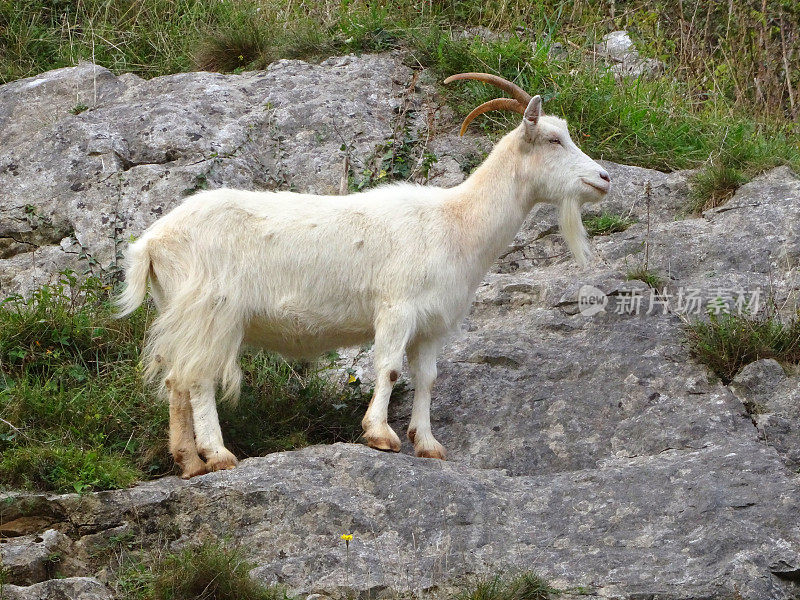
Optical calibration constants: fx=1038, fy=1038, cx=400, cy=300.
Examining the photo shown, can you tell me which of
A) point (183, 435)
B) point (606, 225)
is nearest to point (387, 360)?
point (183, 435)

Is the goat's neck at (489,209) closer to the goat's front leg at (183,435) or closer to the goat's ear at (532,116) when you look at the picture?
the goat's ear at (532,116)

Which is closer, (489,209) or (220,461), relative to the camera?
(220,461)

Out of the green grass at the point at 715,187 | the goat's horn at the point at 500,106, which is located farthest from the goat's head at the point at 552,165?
the green grass at the point at 715,187

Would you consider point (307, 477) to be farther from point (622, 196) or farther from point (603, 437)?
point (622, 196)

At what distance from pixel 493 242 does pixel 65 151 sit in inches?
147

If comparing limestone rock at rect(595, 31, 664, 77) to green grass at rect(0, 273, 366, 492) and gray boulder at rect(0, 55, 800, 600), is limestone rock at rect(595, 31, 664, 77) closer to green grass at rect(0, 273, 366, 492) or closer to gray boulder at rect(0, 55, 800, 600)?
gray boulder at rect(0, 55, 800, 600)

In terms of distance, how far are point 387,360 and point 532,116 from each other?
161cm

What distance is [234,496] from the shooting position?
16.1 ft

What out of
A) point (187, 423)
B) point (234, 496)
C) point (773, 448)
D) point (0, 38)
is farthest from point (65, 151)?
point (773, 448)

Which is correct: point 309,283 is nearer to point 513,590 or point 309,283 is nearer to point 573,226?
point 573,226

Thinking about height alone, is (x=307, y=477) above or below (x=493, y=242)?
below

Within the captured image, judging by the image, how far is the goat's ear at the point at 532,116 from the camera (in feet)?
19.0

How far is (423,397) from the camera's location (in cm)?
578

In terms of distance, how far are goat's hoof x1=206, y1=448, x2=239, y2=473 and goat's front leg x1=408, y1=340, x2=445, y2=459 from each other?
3.31 ft
